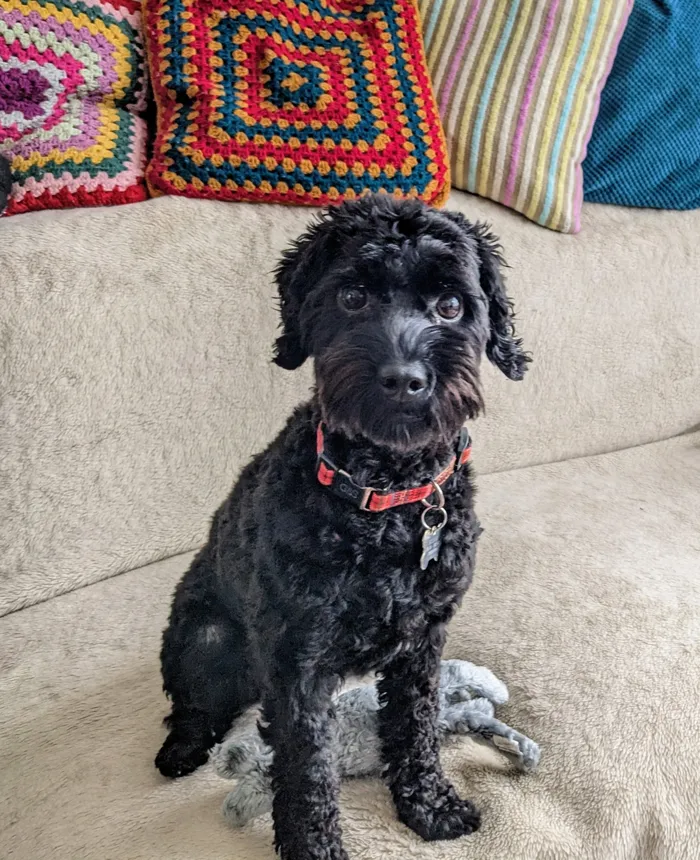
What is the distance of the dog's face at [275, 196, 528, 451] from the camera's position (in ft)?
3.14

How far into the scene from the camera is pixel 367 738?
46.1 inches

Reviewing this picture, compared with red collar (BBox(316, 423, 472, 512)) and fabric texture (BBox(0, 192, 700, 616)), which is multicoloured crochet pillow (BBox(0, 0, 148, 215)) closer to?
fabric texture (BBox(0, 192, 700, 616))

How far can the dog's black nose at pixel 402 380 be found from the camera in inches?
36.8

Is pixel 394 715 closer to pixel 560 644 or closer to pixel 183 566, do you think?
pixel 560 644

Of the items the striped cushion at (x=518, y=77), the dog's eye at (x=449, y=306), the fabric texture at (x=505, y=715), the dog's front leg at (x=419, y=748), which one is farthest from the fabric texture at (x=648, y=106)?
the dog's front leg at (x=419, y=748)

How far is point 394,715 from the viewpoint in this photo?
114cm

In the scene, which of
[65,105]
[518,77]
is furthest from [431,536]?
[518,77]

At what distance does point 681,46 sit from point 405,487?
1.40 meters

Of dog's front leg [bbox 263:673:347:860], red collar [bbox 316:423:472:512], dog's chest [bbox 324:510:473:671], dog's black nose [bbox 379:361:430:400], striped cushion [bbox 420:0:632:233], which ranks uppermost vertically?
striped cushion [bbox 420:0:632:233]

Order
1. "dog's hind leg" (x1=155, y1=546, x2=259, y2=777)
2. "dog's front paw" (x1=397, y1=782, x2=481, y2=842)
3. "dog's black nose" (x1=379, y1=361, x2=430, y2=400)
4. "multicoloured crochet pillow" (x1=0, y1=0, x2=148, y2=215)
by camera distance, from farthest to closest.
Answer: "multicoloured crochet pillow" (x1=0, y1=0, x2=148, y2=215) → "dog's hind leg" (x1=155, y1=546, x2=259, y2=777) → "dog's front paw" (x1=397, y1=782, x2=481, y2=842) → "dog's black nose" (x1=379, y1=361, x2=430, y2=400)

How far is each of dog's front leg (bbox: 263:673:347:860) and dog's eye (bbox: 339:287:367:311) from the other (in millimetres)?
463

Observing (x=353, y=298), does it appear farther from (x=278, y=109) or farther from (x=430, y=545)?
(x=278, y=109)

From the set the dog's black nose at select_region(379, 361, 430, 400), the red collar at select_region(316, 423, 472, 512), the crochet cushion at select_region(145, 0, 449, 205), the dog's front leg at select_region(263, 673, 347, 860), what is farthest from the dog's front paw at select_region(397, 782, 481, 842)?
A: the crochet cushion at select_region(145, 0, 449, 205)

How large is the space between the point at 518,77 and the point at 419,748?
1.36 meters
